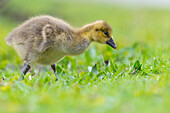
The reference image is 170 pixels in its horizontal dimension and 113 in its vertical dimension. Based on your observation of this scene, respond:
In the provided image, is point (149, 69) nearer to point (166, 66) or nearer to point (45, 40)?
point (166, 66)

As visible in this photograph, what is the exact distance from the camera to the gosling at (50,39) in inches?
149

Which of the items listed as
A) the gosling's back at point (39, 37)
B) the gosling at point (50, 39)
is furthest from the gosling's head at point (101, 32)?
the gosling's back at point (39, 37)

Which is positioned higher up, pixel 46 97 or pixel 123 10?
pixel 123 10

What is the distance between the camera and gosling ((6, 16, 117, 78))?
3789 millimetres

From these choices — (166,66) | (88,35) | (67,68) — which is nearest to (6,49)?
(67,68)

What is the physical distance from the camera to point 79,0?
1683cm

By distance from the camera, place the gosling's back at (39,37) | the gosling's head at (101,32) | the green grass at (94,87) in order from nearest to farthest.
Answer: the green grass at (94,87) < the gosling's back at (39,37) < the gosling's head at (101,32)

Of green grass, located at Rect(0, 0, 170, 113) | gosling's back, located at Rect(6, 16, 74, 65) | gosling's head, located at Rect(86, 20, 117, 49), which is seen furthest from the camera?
gosling's head, located at Rect(86, 20, 117, 49)

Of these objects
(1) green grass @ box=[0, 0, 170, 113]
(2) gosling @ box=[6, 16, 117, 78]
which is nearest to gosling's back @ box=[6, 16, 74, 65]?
(2) gosling @ box=[6, 16, 117, 78]

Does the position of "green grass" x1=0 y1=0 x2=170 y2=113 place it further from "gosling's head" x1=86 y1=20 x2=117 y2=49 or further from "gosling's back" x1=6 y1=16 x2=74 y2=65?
"gosling's head" x1=86 y1=20 x2=117 y2=49

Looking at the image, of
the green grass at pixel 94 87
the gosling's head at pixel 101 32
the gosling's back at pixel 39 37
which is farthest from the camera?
the gosling's head at pixel 101 32

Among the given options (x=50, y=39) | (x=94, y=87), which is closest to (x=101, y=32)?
(x=50, y=39)

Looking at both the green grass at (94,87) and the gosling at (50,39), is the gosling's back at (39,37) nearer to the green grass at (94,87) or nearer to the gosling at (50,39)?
the gosling at (50,39)

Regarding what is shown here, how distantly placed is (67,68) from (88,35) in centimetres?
61
